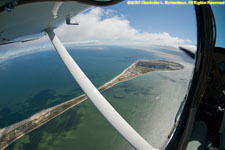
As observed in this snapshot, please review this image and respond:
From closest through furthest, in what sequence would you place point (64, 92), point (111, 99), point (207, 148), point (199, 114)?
point (207, 148) < point (199, 114) < point (111, 99) < point (64, 92)

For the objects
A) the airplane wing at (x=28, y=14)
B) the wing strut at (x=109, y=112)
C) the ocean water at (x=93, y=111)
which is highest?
the airplane wing at (x=28, y=14)

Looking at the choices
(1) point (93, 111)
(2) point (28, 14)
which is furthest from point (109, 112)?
(1) point (93, 111)

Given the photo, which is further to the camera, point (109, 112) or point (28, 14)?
point (109, 112)

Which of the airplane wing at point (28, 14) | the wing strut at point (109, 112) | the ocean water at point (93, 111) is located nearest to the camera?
the airplane wing at point (28, 14)

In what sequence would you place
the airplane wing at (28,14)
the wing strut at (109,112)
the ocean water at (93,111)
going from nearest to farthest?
the airplane wing at (28,14) < the wing strut at (109,112) < the ocean water at (93,111)

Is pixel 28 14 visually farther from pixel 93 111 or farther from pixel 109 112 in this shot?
pixel 93 111

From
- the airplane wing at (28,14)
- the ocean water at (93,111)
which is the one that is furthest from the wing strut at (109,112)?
the ocean water at (93,111)

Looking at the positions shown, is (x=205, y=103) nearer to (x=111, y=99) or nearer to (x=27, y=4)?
(x=27, y=4)

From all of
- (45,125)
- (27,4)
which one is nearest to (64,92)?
(45,125)

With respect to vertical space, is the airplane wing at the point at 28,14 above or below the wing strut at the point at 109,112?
above

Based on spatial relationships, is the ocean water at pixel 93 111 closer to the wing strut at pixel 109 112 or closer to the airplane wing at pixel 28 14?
the wing strut at pixel 109 112

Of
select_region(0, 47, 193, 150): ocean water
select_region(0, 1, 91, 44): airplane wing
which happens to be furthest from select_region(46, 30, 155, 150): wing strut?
select_region(0, 47, 193, 150): ocean water
